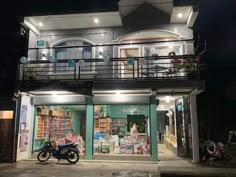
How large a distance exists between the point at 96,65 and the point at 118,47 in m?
1.55

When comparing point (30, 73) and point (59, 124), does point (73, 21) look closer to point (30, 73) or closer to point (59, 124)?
point (30, 73)

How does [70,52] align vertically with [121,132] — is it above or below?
above

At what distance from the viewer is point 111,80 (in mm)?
11047

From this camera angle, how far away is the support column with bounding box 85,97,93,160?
1157 cm

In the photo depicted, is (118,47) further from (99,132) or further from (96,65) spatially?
(99,132)

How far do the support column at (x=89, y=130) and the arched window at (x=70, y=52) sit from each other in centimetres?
194

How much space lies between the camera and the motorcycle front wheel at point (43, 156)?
445 inches

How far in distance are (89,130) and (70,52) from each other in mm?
4376

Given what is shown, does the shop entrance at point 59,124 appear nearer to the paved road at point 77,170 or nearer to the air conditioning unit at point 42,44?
the paved road at point 77,170

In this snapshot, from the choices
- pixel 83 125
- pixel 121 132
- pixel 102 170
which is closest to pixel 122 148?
pixel 121 132

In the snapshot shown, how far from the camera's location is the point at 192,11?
37.0 feet

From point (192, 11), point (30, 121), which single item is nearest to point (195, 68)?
point (192, 11)

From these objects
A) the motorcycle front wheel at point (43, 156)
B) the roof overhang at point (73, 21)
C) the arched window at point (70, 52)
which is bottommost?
the motorcycle front wheel at point (43, 156)

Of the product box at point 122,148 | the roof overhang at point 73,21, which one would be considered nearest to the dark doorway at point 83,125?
the product box at point 122,148
